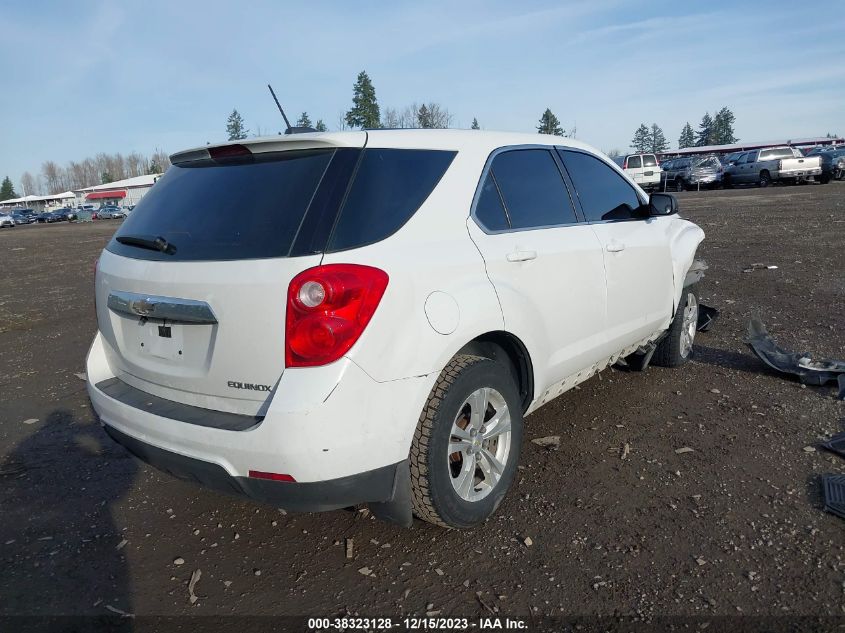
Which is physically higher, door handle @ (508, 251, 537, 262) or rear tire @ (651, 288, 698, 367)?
door handle @ (508, 251, 537, 262)

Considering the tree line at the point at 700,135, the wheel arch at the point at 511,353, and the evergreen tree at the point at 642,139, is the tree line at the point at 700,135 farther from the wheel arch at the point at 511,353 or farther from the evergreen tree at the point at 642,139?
the wheel arch at the point at 511,353

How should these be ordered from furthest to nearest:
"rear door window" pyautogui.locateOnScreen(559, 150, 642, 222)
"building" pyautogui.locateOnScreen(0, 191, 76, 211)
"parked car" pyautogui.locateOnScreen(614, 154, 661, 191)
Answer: "building" pyautogui.locateOnScreen(0, 191, 76, 211) < "parked car" pyautogui.locateOnScreen(614, 154, 661, 191) < "rear door window" pyautogui.locateOnScreen(559, 150, 642, 222)

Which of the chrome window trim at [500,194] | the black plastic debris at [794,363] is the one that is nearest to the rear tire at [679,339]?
the black plastic debris at [794,363]

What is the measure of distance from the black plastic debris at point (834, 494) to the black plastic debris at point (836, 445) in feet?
1.08

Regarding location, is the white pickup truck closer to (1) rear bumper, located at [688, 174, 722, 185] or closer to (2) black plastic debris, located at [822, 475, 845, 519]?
(1) rear bumper, located at [688, 174, 722, 185]

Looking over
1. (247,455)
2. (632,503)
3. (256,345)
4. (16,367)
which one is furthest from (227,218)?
(16,367)

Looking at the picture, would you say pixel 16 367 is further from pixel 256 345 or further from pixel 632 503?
pixel 632 503

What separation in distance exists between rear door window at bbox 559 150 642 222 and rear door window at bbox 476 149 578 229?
191mm

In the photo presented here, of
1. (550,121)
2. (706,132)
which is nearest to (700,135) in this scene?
(706,132)

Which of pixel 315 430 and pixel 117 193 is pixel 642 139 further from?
pixel 315 430

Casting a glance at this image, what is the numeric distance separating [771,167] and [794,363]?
92.9 feet

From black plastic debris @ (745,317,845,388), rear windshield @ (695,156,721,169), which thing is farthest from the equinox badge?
rear windshield @ (695,156,721,169)

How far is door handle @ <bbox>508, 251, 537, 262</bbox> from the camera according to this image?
304 cm

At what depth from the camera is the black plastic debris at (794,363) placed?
4480 mm
